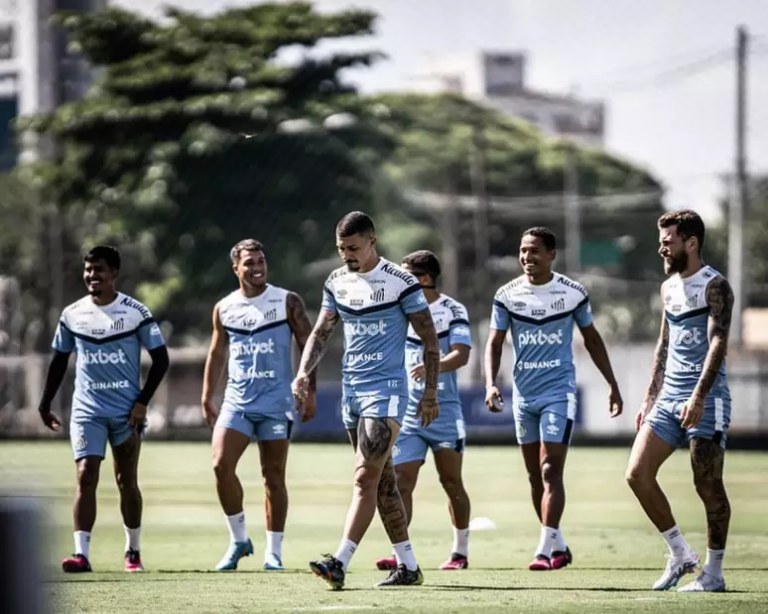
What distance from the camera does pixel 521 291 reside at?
1261cm

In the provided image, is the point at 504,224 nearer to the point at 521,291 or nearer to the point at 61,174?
the point at 61,174

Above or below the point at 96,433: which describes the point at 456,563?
below

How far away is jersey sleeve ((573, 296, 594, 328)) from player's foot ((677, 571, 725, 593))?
2.77 meters

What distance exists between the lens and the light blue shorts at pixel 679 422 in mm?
10281

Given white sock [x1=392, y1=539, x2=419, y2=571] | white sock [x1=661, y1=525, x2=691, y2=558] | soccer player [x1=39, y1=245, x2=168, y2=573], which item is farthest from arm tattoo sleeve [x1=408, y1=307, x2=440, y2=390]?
soccer player [x1=39, y1=245, x2=168, y2=573]

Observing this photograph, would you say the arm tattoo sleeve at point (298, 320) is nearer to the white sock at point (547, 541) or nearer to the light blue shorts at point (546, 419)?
the light blue shorts at point (546, 419)

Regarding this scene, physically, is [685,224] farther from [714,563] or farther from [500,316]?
[500,316]

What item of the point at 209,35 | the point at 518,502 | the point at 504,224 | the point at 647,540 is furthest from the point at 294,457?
the point at 504,224

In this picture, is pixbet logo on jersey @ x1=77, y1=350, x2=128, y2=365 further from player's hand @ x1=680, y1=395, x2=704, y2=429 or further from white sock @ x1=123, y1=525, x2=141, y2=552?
player's hand @ x1=680, y1=395, x2=704, y2=429

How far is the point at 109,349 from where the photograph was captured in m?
12.5

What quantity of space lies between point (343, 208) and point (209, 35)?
6.24 meters

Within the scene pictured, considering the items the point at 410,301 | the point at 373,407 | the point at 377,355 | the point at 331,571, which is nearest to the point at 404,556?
the point at 331,571

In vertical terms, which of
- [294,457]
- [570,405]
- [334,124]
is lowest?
[294,457]

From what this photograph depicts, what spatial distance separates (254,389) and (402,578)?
2.43 m
